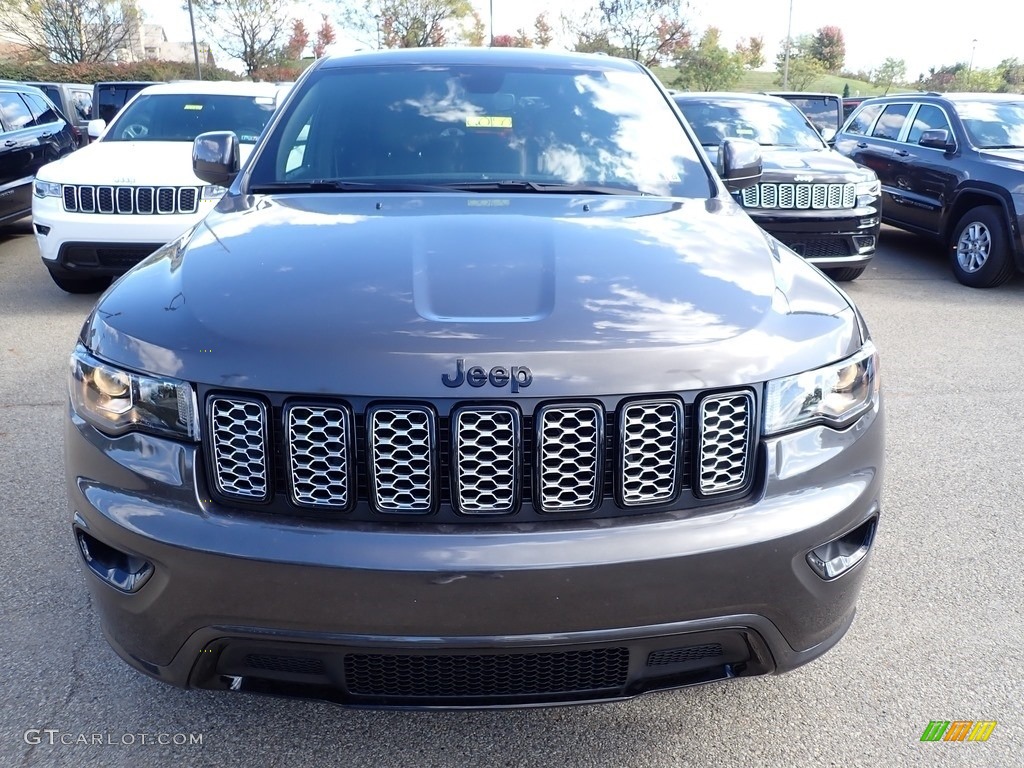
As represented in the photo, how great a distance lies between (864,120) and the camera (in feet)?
35.2

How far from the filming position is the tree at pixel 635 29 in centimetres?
4191

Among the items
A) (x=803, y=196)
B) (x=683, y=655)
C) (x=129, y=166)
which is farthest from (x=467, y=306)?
(x=803, y=196)

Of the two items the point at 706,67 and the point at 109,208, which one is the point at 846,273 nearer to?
the point at 109,208

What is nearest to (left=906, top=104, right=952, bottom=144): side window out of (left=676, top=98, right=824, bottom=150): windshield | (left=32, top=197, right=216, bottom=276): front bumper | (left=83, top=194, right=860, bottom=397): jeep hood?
(left=676, top=98, right=824, bottom=150): windshield

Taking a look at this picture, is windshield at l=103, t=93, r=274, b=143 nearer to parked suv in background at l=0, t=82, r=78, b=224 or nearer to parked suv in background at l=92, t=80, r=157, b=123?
parked suv in background at l=0, t=82, r=78, b=224

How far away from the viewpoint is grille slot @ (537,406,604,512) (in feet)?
5.83

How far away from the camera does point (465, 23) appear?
145 feet

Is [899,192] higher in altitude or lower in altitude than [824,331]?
lower

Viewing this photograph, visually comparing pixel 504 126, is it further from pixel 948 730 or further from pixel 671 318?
pixel 948 730

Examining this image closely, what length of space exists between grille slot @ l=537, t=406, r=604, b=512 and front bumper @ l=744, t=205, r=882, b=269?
249 inches

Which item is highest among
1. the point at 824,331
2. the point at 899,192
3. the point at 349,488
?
the point at 824,331

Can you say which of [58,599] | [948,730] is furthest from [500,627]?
[58,599]

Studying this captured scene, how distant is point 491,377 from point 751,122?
8.42 meters

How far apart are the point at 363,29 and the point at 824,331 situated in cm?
4530
